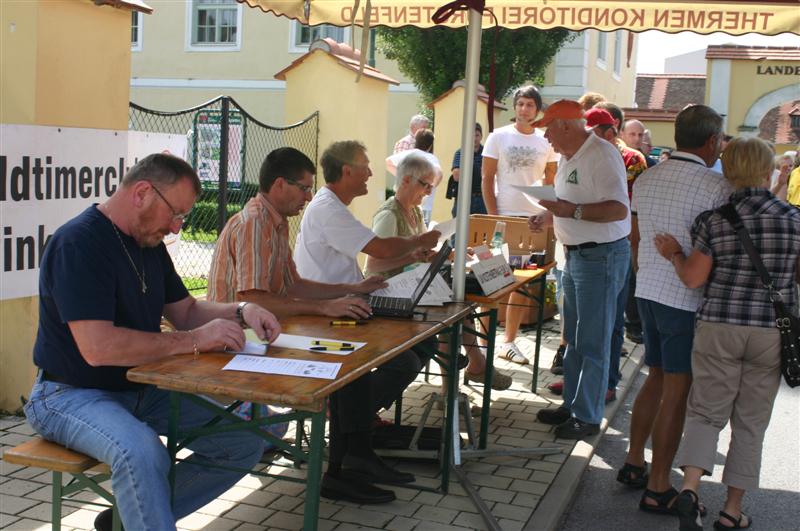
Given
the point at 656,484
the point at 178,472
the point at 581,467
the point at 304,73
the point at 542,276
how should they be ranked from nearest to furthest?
1. the point at 178,472
2. the point at 656,484
3. the point at 581,467
4. the point at 542,276
5. the point at 304,73

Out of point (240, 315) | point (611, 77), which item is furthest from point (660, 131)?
point (240, 315)

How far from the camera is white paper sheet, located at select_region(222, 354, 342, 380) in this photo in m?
2.91

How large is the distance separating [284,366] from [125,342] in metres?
0.52

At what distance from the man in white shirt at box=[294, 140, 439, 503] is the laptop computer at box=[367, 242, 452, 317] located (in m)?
0.40

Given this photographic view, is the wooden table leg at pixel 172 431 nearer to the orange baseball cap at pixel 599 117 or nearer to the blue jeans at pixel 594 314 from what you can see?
the blue jeans at pixel 594 314

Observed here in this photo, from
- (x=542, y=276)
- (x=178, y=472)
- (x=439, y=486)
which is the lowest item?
(x=439, y=486)

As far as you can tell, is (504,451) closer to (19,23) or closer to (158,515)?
(158,515)

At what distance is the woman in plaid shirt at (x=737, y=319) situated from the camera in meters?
4.00

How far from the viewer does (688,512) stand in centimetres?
407

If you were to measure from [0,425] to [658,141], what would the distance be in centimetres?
2185

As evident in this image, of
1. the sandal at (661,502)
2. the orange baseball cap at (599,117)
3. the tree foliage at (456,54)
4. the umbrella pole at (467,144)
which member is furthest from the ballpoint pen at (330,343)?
the tree foliage at (456,54)

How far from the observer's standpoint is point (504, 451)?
504 cm

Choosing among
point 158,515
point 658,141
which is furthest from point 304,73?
point 658,141

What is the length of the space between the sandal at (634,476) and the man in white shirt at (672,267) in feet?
1.02
